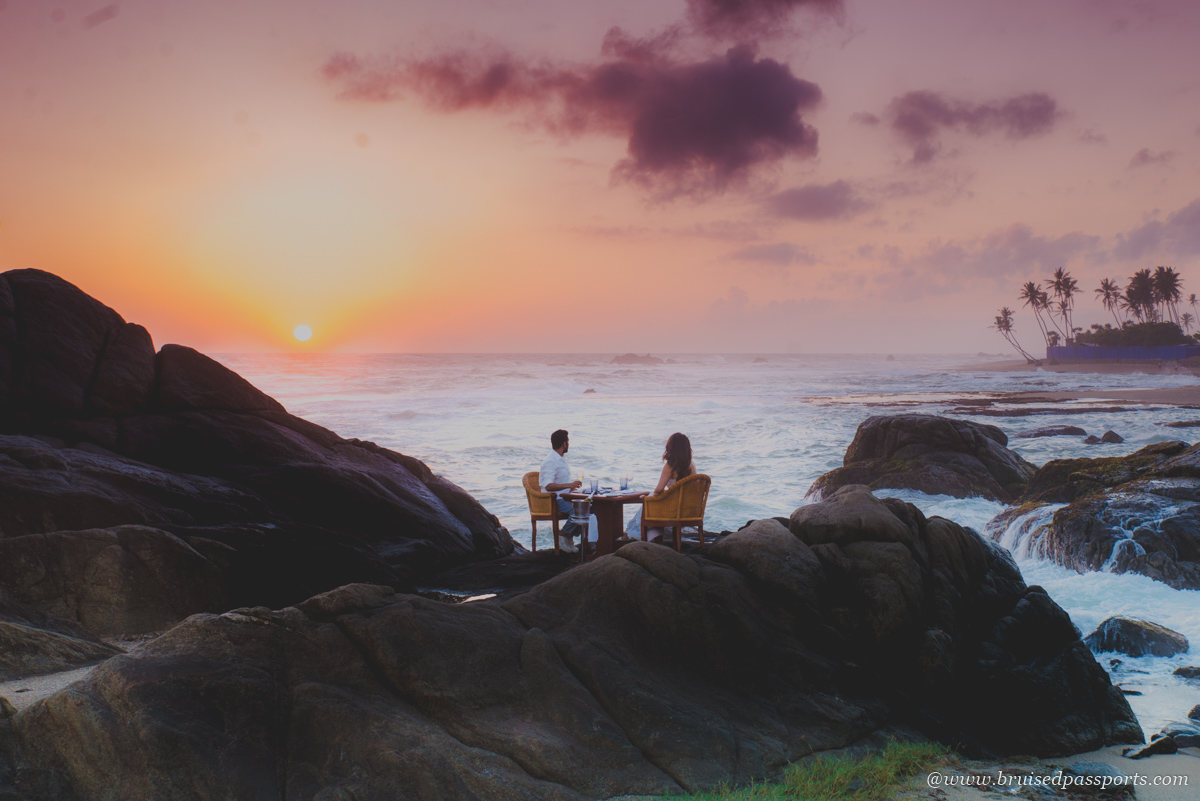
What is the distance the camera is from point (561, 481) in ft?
31.1

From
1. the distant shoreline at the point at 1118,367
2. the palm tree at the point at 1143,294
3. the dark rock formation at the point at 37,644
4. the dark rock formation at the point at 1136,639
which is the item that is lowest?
the dark rock formation at the point at 1136,639

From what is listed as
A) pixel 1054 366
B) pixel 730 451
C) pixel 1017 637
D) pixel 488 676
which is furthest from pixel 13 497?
pixel 1054 366

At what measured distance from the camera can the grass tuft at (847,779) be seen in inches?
156

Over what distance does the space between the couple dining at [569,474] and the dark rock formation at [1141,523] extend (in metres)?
5.83

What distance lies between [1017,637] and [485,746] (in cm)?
525

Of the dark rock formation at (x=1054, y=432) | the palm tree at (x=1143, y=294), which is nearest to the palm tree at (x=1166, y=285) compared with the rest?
the palm tree at (x=1143, y=294)

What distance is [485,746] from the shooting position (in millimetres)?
3816

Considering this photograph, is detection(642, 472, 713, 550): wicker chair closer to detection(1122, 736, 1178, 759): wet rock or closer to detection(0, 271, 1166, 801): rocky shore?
detection(0, 271, 1166, 801): rocky shore

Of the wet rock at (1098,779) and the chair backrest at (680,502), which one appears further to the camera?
the chair backrest at (680,502)

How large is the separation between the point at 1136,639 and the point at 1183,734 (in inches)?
91.3

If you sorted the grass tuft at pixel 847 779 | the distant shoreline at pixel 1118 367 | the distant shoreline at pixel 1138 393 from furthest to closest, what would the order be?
the distant shoreline at pixel 1118 367 → the distant shoreline at pixel 1138 393 → the grass tuft at pixel 847 779

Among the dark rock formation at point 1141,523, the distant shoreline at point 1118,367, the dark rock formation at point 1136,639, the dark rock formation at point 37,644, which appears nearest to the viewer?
the dark rock formation at point 37,644

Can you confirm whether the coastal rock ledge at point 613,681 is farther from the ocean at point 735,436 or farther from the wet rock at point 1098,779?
the ocean at point 735,436

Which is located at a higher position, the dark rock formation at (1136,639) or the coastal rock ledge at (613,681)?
the coastal rock ledge at (613,681)
